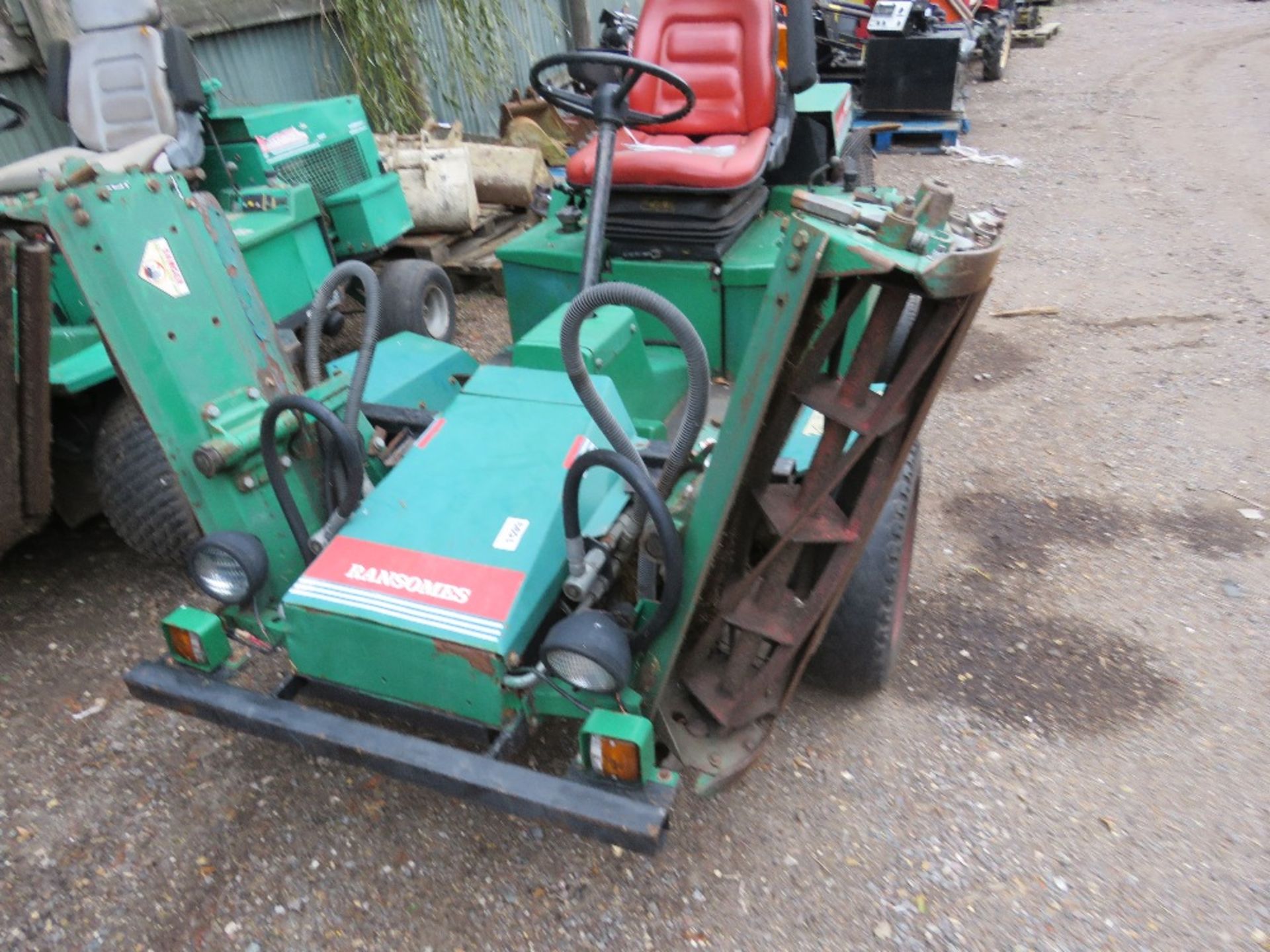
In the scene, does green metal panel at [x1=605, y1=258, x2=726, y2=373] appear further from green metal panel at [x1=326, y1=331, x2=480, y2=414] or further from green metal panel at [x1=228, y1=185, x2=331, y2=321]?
green metal panel at [x1=228, y1=185, x2=331, y2=321]

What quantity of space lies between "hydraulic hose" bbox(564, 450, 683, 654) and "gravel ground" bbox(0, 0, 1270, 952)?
0.61 m

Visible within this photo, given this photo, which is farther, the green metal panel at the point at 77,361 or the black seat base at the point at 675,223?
the black seat base at the point at 675,223

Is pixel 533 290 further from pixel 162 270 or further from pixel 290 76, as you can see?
pixel 290 76

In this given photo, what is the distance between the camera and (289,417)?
6.34 feet

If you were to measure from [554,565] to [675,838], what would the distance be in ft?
2.24

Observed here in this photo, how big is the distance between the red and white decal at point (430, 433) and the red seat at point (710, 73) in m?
1.40

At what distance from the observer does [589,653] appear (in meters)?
1.50

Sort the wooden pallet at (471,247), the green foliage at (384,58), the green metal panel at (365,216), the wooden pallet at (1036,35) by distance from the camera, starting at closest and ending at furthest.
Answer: the green metal panel at (365,216) < the wooden pallet at (471,247) < the green foliage at (384,58) < the wooden pallet at (1036,35)

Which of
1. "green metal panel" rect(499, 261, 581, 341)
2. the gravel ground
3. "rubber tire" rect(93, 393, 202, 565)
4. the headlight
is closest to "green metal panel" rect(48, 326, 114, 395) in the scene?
"rubber tire" rect(93, 393, 202, 565)

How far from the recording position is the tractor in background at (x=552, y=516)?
1.46 metres

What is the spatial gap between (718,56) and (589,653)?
2664 millimetres

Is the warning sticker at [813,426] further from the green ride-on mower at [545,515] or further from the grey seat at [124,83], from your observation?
the grey seat at [124,83]

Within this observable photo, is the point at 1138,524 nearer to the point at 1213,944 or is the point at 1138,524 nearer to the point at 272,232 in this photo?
the point at 1213,944

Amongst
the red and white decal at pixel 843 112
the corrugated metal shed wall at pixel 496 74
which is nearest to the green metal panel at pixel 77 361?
the red and white decal at pixel 843 112
